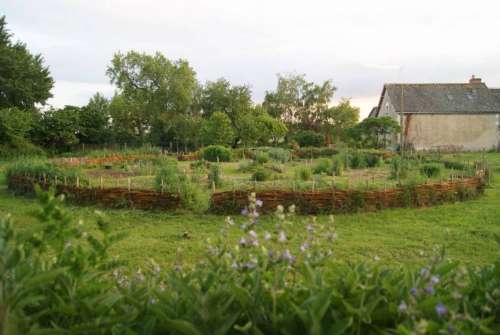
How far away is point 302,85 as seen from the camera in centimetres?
5572

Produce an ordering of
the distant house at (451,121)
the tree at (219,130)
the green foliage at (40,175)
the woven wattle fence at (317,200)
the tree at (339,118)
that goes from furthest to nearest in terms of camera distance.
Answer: the tree at (339,118)
the distant house at (451,121)
the tree at (219,130)
the green foliage at (40,175)
the woven wattle fence at (317,200)

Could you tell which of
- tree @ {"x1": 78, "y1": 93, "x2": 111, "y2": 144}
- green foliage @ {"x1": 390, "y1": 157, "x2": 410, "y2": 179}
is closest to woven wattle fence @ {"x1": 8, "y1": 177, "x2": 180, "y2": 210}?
green foliage @ {"x1": 390, "y1": 157, "x2": 410, "y2": 179}

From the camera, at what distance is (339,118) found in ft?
172

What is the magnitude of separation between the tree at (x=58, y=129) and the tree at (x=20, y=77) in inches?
203

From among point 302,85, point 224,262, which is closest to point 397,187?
point 224,262

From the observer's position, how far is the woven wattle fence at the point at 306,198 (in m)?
8.98

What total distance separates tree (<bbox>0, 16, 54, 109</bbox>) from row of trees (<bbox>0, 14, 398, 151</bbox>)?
0.07 meters

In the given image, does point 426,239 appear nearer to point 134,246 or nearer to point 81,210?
point 134,246

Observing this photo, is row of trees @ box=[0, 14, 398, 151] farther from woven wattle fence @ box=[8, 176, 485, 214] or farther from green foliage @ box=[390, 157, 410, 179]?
woven wattle fence @ box=[8, 176, 485, 214]

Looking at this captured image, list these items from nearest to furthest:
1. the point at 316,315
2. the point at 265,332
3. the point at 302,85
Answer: the point at 316,315 < the point at 265,332 < the point at 302,85

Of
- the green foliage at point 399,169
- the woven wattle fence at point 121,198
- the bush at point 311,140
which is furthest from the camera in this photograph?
the bush at point 311,140

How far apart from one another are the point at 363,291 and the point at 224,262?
586 millimetres

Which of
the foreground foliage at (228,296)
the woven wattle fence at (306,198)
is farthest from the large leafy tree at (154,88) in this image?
the foreground foliage at (228,296)

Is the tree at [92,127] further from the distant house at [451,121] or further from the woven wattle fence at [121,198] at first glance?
the woven wattle fence at [121,198]
